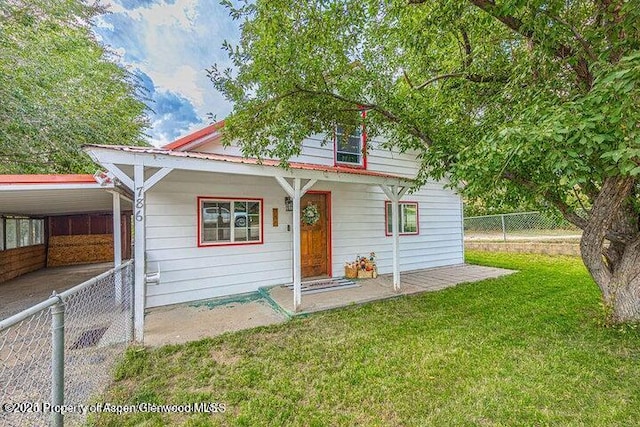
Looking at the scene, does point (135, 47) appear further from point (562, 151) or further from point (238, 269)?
point (562, 151)

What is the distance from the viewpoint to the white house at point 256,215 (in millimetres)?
4207

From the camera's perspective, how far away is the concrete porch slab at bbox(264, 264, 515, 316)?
16.9ft

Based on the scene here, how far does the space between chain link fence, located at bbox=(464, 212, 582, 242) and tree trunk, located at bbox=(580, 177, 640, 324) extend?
24.0 feet

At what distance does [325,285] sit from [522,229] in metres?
10.6

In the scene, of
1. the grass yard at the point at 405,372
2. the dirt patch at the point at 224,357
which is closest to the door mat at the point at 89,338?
the grass yard at the point at 405,372

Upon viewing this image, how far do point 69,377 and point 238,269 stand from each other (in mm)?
3344

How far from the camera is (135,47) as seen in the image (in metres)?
12.6

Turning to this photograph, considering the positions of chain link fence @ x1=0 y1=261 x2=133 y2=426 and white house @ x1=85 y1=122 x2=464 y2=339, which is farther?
white house @ x1=85 y1=122 x2=464 y2=339

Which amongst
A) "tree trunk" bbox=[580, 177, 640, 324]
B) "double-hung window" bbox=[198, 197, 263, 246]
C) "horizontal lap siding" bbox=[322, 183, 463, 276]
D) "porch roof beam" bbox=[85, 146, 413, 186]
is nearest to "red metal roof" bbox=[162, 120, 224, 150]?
"double-hung window" bbox=[198, 197, 263, 246]

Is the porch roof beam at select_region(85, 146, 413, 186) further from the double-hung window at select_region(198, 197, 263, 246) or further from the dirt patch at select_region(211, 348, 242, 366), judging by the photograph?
the dirt patch at select_region(211, 348, 242, 366)

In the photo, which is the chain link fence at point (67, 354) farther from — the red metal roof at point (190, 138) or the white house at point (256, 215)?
the red metal roof at point (190, 138)

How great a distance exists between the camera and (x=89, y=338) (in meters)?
4.01

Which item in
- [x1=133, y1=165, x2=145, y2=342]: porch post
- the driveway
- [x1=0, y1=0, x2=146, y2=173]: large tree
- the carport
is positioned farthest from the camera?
[x1=0, y1=0, x2=146, y2=173]: large tree

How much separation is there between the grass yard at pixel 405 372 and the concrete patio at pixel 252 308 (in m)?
0.33
